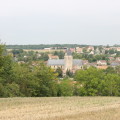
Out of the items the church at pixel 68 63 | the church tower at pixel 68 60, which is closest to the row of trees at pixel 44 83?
the church at pixel 68 63

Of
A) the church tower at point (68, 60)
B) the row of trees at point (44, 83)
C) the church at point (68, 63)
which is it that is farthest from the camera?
the church at point (68, 63)

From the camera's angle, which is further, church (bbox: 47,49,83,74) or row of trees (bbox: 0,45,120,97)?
church (bbox: 47,49,83,74)

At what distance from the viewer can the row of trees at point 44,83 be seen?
1673 inches

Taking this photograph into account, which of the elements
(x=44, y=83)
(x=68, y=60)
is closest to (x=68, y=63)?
(x=68, y=60)

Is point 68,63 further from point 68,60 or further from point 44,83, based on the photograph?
point 44,83

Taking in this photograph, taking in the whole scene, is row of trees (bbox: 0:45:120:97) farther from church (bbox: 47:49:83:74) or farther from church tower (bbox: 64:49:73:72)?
church tower (bbox: 64:49:73:72)

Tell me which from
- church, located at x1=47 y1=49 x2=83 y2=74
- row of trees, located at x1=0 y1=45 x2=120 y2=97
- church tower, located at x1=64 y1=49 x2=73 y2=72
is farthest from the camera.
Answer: church, located at x1=47 y1=49 x2=83 y2=74

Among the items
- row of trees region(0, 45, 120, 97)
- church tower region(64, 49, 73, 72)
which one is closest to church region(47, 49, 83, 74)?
church tower region(64, 49, 73, 72)

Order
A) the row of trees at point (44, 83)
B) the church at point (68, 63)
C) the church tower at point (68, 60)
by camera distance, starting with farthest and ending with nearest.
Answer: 1. the church at point (68, 63)
2. the church tower at point (68, 60)
3. the row of trees at point (44, 83)

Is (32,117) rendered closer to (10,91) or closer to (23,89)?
(10,91)

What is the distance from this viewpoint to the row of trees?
139ft

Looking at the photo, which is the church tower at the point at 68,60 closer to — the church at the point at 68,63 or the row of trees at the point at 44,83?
the church at the point at 68,63

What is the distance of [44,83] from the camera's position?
50.1 metres

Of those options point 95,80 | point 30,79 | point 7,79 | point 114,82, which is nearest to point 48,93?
point 30,79
